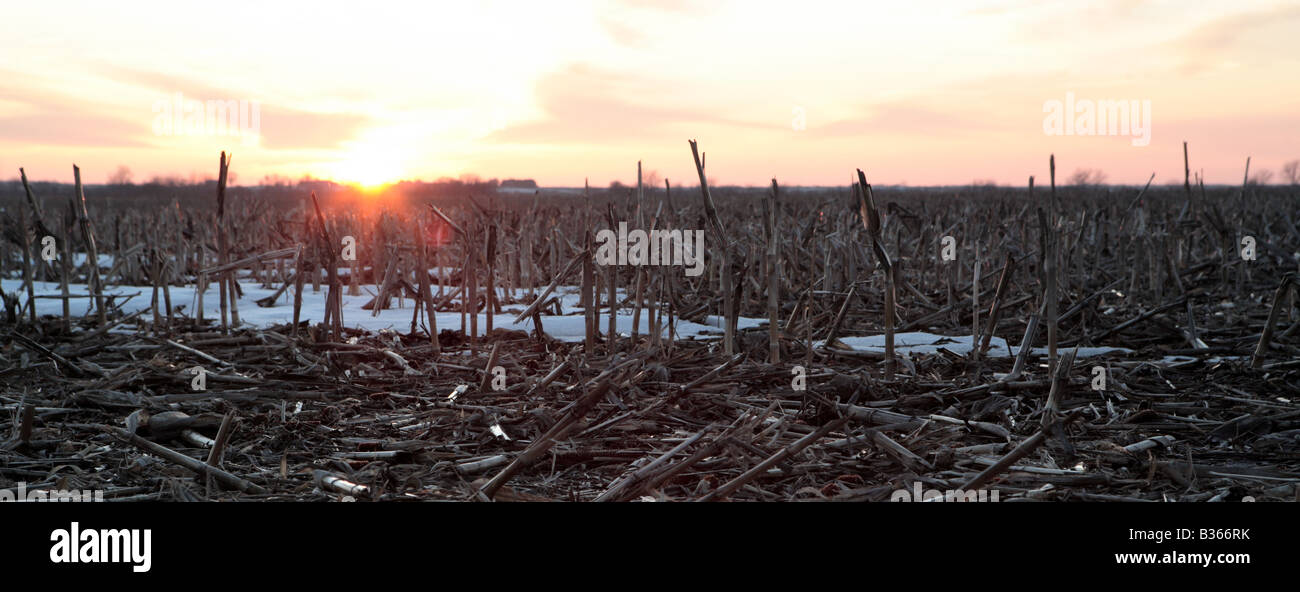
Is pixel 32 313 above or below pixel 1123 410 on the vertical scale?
above

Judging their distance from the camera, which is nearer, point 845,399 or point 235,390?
point 845,399

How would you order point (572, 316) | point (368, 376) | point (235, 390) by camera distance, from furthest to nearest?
1. point (572, 316)
2. point (368, 376)
3. point (235, 390)

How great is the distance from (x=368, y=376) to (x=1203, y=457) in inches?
231

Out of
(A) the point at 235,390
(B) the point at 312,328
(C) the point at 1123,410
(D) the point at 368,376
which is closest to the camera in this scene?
(C) the point at 1123,410

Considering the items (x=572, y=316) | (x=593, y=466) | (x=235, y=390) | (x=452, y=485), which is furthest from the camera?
(x=572, y=316)

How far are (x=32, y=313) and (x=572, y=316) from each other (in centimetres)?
562

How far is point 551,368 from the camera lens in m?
7.00

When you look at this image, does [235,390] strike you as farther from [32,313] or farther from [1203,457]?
[1203,457]

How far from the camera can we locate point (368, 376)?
22.4 feet

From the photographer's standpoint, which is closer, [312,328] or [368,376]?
[368,376]
